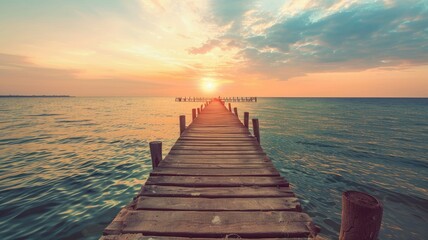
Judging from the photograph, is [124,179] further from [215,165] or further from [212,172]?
[212,172]

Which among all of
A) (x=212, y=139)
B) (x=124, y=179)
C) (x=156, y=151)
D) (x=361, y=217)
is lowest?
(x=124, y=179)

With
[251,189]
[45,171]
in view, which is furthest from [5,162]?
[251,189]

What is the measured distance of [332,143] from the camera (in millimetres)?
15141

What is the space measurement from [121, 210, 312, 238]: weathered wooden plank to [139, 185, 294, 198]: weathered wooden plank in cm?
54

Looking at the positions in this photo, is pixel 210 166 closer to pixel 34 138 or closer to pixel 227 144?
pixel 227 144

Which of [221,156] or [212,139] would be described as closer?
[221,156]

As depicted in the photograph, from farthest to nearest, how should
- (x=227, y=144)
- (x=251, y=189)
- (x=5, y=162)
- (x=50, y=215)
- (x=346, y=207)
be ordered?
1. (x=5, y=162)
2. (x=227, y=144)
3. (x=50, y=215)
4. (x=251, y=189)
5. (x=346, y=207)

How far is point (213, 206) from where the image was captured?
3199 millimetres

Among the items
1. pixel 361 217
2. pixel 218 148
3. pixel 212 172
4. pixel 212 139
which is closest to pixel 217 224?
pixel 361 217

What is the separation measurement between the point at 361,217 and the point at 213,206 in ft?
6.52

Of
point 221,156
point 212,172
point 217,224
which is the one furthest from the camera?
point 221,156

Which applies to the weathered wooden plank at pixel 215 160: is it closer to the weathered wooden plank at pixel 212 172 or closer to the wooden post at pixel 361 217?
the weathered wooden plank at pixel 212 172

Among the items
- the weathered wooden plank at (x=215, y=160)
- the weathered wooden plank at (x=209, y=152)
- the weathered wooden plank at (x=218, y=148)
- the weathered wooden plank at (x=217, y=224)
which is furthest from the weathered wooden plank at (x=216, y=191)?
the weathered wooden plank at (x=218, y=148)

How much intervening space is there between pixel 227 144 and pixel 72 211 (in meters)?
5.13
